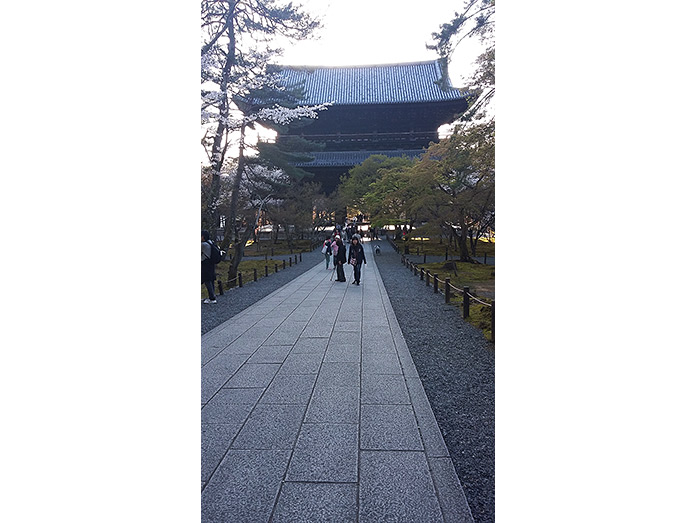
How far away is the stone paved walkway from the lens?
6.46 feet

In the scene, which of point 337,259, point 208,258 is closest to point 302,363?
point 208,258

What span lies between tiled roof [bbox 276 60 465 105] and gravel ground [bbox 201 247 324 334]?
1664 cm

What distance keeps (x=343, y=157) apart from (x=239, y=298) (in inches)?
794

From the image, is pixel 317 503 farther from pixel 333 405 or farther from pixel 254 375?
pixel 254 375

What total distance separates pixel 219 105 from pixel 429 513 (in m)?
7.81

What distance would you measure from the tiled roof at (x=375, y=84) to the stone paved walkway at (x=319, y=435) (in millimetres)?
23096

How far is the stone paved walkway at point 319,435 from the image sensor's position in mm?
1968

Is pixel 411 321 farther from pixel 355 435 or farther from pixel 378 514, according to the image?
pixel 378 514

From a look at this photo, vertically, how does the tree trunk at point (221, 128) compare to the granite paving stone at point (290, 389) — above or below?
above

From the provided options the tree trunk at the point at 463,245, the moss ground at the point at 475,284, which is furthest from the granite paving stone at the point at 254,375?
the tree trunk at the point at 463,245

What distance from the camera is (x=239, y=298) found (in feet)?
26.8

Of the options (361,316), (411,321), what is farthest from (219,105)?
(411,321)

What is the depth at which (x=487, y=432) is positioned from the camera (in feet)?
9.09

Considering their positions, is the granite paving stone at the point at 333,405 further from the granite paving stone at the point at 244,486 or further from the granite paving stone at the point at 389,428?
the granite paving stone at the point at 244,486
